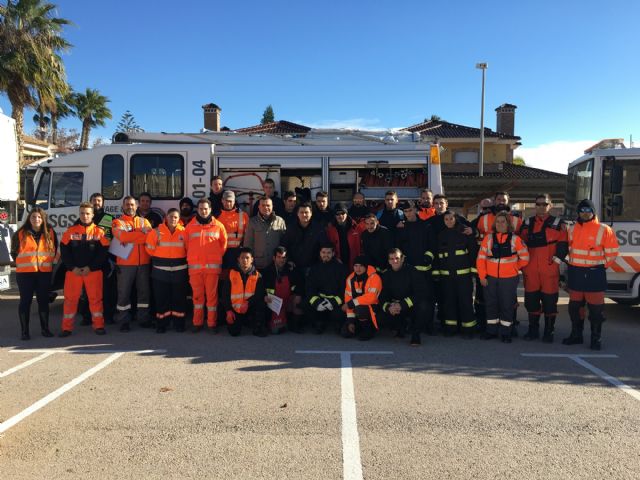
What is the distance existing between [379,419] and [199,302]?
3.56 meters

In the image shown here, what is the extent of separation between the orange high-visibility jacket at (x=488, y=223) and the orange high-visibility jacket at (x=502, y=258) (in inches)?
11.0

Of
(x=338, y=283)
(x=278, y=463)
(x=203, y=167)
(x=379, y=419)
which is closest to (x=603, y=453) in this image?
(x=379, y=419)

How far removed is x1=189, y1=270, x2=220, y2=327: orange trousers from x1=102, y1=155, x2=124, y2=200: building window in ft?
6.96

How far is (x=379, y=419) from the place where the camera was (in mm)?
3781

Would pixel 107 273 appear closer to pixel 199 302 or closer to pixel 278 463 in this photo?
pixel 199 302

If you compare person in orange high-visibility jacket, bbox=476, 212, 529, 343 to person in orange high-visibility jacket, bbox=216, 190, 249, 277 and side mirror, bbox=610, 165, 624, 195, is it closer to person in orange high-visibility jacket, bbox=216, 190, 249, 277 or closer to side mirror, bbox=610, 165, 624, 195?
side mirror, bbox=610, 165, 624, 195

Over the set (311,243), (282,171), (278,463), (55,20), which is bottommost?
(278,463)

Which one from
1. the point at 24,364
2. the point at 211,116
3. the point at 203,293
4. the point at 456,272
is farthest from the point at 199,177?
the point at 211,116

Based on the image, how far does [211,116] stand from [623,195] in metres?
21.6

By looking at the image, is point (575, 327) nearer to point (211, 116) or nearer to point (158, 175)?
point (158, 175)

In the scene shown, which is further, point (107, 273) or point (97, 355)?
point (107, 273)

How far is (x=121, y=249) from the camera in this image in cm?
661

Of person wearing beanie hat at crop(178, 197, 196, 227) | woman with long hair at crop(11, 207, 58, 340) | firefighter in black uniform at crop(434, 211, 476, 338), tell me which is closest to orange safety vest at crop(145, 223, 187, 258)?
person wearing beanie hat at crop(178, 197, 196, 227)

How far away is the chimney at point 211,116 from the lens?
25.0m
